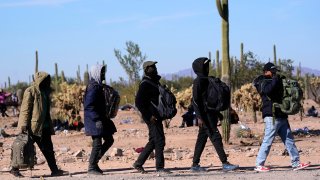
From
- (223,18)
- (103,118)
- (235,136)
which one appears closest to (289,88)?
(103,118)

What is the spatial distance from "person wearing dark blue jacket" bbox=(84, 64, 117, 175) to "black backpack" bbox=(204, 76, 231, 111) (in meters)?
1.61

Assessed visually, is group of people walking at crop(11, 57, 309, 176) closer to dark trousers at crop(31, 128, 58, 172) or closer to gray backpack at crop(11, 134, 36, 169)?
dark trousers at crop(31, 128, 58, 172)

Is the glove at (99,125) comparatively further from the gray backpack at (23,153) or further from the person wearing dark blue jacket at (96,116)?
the gray backpack at (23,153)

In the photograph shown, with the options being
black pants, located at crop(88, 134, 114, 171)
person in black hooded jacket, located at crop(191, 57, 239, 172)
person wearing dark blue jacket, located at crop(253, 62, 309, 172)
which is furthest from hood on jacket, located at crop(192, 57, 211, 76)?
black pants, located at crop(88, 134, 114, 171)

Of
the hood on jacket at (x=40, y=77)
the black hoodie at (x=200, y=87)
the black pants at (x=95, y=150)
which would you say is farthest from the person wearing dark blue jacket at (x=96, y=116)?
the black hoodie at (x=200, y=87)

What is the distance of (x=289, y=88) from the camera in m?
10.6

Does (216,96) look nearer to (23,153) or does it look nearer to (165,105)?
(165,105)

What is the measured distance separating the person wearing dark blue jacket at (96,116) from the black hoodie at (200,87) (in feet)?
4.61

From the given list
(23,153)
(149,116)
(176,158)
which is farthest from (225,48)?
(23,153)

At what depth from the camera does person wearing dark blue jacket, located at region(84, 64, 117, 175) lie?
10508 mm

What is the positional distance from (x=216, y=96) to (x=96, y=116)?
1.92m

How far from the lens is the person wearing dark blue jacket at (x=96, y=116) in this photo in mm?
10508

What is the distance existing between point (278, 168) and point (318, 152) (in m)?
3.45

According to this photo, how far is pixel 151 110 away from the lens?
10.7 meters
